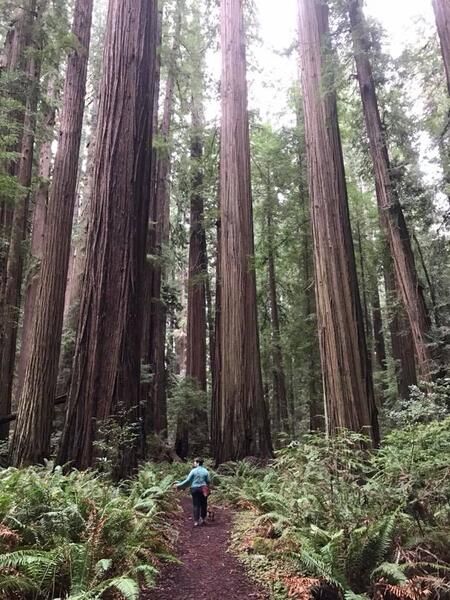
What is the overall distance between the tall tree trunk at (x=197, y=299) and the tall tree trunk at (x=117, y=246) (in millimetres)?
7506

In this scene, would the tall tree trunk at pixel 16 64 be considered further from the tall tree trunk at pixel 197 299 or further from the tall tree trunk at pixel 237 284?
the tall tree trunk at pixel 197 299

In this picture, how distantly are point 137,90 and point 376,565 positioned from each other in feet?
25.2

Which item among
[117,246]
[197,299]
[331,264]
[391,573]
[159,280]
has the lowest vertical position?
[391,573]

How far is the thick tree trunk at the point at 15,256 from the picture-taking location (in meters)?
11.3

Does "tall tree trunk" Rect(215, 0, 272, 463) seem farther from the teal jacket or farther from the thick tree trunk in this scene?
the thick tree trunk

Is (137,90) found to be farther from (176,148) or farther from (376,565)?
(176,148)

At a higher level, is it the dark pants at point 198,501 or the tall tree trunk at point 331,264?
the tall tree trunk at point 331,264

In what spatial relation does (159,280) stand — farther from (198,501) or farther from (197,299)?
(198,501)

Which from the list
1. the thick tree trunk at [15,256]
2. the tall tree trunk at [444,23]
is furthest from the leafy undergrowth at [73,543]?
the tall tree trunk at [444,23]

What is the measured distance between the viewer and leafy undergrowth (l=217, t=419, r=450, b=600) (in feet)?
11.4

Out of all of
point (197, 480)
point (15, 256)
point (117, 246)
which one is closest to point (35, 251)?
point (15, 256)

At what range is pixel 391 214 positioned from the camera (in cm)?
1200

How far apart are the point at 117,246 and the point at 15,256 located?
5.65m

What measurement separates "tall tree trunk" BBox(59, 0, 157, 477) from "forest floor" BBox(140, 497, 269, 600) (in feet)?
5.82
